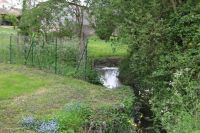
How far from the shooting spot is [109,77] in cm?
2966

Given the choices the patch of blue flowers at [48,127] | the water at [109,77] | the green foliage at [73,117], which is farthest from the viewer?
the water at [109,77]

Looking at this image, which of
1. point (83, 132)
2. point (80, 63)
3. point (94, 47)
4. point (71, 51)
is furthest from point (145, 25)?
point (94, 47)

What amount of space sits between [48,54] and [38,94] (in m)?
7.72

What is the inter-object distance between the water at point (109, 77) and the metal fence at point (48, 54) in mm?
1732

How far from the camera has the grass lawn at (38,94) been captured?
13844mm

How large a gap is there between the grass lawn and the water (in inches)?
155

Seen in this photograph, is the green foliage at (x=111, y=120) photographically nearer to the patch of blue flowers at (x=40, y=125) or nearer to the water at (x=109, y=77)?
the patch of blue flowers at (x=40, y=125)

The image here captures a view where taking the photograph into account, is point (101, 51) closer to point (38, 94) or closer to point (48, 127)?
point (38, 94)

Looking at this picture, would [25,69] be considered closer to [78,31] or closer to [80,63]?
[80,63]

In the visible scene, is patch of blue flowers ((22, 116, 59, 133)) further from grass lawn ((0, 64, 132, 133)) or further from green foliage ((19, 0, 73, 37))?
green foliage ((19, 0, 73, 37))

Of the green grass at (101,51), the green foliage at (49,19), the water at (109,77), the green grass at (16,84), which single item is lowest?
the water at (109,77)

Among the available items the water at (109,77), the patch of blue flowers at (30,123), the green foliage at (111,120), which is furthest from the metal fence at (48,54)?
the patch of blue flowers at (30,123)

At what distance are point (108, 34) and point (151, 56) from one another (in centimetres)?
→ 610

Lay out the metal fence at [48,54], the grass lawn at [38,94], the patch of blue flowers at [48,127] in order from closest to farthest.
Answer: the patch of blue flowers at [48,127] < the grass lawn at [38,94] < the metal fence at [48,54]
